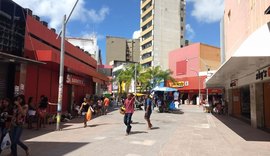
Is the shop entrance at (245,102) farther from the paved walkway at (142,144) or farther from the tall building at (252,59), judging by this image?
the paved walkway at (142,144)

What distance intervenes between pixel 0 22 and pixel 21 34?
189 centimetres

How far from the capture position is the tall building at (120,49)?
112 m

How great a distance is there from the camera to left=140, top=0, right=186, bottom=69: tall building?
265 feet

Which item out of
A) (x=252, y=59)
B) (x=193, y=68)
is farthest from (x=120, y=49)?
(x=252, y=59)

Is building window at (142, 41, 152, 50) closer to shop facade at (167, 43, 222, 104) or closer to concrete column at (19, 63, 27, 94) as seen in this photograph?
shop facade at (167, 43, 222, 104)

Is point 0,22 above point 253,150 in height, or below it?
above

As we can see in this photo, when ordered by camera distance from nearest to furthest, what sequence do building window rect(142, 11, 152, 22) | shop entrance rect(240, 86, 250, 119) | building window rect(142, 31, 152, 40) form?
shop entrance rect(240, 86, 250, 119) < building window rect(142, 31, 152, 40) < building window rect(142, 11, 152, 22)

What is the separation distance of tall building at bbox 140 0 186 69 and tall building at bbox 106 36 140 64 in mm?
26073

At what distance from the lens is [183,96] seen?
65.0 m

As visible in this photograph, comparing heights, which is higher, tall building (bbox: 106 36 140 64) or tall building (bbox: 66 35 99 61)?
tall building (bbox: 106 36 140 64)

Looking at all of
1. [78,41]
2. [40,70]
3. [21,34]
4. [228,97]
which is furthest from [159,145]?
[78,41]

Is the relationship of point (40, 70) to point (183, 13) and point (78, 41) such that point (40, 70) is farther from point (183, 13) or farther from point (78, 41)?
point (183, 13)

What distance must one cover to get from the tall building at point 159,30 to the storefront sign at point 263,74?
65867 mm

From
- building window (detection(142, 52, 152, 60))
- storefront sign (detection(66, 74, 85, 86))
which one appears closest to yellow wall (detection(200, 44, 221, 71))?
building window (detection(142, 52, 152, 60))
